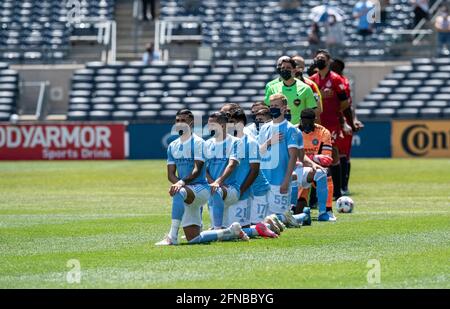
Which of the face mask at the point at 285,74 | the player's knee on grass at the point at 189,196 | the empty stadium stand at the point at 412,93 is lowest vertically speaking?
the empty stadium stand at the point at 412,93

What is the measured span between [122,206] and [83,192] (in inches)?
156

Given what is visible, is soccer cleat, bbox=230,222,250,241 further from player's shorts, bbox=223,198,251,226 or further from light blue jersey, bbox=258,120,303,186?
light blue jersey, bbox=258,120,303,186

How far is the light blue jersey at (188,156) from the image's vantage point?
557 inches

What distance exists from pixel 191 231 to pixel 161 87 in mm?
26994

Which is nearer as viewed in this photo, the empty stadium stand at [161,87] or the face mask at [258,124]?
the face mask at [258,124]

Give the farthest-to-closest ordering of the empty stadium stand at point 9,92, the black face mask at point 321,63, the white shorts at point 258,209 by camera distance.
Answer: the empty stadium stand at point 9,92 → the black face mask at point 321,63 → the white shorts at point 258,209

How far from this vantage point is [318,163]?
59.1 feet

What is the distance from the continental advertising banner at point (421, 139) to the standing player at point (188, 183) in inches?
869

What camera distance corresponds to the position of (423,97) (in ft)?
127

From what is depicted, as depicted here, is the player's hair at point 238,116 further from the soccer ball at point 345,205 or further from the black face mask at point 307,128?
the soccer ball at point 345,205

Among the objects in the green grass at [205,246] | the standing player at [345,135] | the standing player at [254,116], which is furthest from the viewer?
the standing player at [345,135]

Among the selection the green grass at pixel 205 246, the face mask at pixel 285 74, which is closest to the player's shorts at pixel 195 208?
the green grass at pixel 205 246
